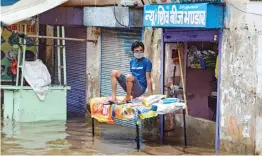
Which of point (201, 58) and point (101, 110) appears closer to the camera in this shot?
point (101, 110)

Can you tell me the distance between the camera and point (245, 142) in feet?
29.9

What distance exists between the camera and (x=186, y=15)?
9.54m

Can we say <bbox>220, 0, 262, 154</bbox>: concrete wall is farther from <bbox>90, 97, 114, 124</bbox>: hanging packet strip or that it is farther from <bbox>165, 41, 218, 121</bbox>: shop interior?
<bbox>90, 97, 114, 124</bbox>: hanging packet strip

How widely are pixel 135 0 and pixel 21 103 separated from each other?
322 cm

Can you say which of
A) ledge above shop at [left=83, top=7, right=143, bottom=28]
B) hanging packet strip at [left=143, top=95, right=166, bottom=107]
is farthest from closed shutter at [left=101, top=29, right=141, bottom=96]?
hanging packet strip at [left=143, top=95, right=166, bottom=107]

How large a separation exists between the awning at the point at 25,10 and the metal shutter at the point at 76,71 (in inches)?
74.7

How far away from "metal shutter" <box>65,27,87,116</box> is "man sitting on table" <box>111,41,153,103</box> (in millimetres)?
3695

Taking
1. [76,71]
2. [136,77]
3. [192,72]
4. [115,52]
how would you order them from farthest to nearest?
[76,71]
[115,52]
[192,72]
[136,77]

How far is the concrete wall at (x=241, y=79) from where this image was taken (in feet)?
29.2

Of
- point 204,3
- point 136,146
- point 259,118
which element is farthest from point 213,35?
point 136,146

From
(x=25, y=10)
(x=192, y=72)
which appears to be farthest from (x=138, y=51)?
(x=25, y=10)

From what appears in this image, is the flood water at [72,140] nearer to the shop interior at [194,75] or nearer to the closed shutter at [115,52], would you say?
the closed shutter at [115,52]

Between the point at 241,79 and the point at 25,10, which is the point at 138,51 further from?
the point at 25,10

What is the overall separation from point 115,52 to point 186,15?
3567 mm
